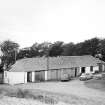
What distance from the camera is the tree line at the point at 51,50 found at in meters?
66.3

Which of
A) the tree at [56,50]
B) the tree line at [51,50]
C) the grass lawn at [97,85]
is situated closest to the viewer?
the grass lawn at [97,85]

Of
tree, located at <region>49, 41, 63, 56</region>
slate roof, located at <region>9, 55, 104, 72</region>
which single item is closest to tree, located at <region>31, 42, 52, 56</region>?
tree, located at <region>49, 41, 63, 56</region>

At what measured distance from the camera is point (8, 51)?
68.0 m

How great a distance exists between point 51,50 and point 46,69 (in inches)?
1616

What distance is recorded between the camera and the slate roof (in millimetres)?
41469

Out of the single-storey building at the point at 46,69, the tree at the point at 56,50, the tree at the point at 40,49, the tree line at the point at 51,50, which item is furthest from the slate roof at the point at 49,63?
the tree at the point at 40,49

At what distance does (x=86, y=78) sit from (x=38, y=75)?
1006 cm

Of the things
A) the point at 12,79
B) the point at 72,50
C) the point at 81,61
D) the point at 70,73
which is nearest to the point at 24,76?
the point at 12,79

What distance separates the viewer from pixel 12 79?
39500 mm

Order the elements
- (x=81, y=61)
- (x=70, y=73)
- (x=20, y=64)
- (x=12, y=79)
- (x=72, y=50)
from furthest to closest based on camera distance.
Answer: (x=72, y=50) → (x=81, y=61) → (x=70, y=73) → (x=20, y=64) → (x=12, y=79)

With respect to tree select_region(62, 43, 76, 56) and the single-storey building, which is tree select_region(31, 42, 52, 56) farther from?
the single-storey building

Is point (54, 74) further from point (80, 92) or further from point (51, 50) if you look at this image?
point (51, 50)

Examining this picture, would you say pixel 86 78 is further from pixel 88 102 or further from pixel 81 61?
pixel 88 102

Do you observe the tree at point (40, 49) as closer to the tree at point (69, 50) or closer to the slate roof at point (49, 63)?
the tree at point (69, 50)
